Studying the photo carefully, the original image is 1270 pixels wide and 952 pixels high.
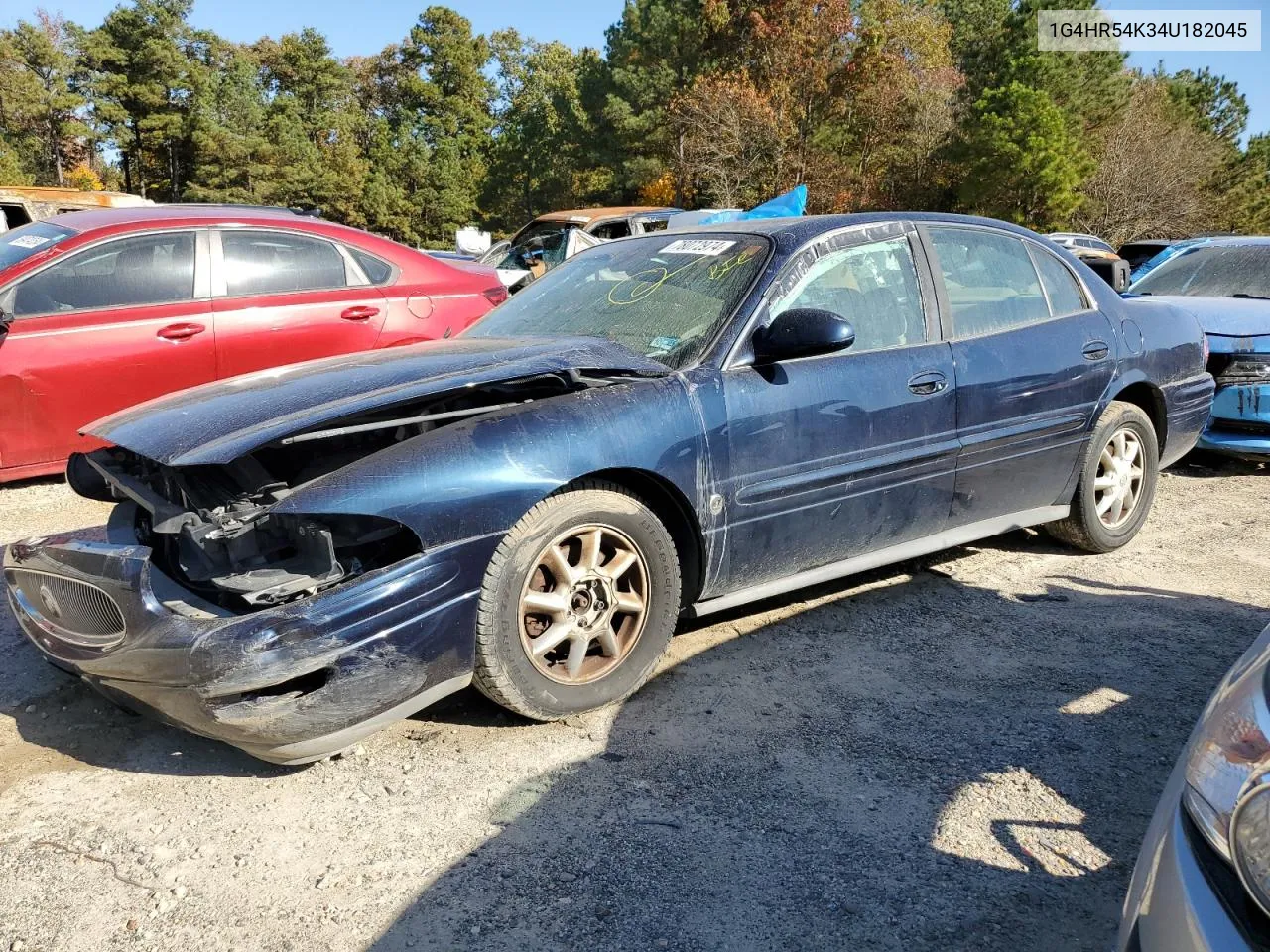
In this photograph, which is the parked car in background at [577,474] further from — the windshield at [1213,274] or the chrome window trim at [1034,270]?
the windshield at [1213,274]

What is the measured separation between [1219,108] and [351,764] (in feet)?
169

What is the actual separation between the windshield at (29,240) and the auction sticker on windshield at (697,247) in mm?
3540

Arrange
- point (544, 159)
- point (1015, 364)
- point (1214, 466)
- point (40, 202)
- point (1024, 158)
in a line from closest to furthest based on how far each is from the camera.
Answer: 1. point (1015, 364)
2. point (1214, 466)
3. point (40, 202)
4. point (1024, 158)
5. point (544, 159)

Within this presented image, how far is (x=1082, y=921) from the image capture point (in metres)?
2.24

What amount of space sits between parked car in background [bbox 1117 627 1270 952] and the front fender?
68.2 inches

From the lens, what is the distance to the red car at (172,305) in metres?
5.25

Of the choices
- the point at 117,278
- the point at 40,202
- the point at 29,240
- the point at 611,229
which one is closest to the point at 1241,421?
the point at 117,278

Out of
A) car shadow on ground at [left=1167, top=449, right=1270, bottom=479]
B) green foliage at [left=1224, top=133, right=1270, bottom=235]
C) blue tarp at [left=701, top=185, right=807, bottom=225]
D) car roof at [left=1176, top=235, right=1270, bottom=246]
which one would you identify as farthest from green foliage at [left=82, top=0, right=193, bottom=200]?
car shadow on ground at [left=1167, top=449, right=1270, bottom=479]

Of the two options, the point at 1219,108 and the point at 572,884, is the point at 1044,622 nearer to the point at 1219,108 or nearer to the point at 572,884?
the point at 572,884

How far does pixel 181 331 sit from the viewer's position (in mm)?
5504

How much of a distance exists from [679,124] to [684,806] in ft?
113

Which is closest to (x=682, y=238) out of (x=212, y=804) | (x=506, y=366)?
(x=506, y=366)

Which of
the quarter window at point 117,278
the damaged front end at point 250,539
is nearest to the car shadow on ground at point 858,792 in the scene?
the damaged front end at point 250,539

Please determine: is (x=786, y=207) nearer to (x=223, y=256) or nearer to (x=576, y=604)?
(x=223, y=256)
